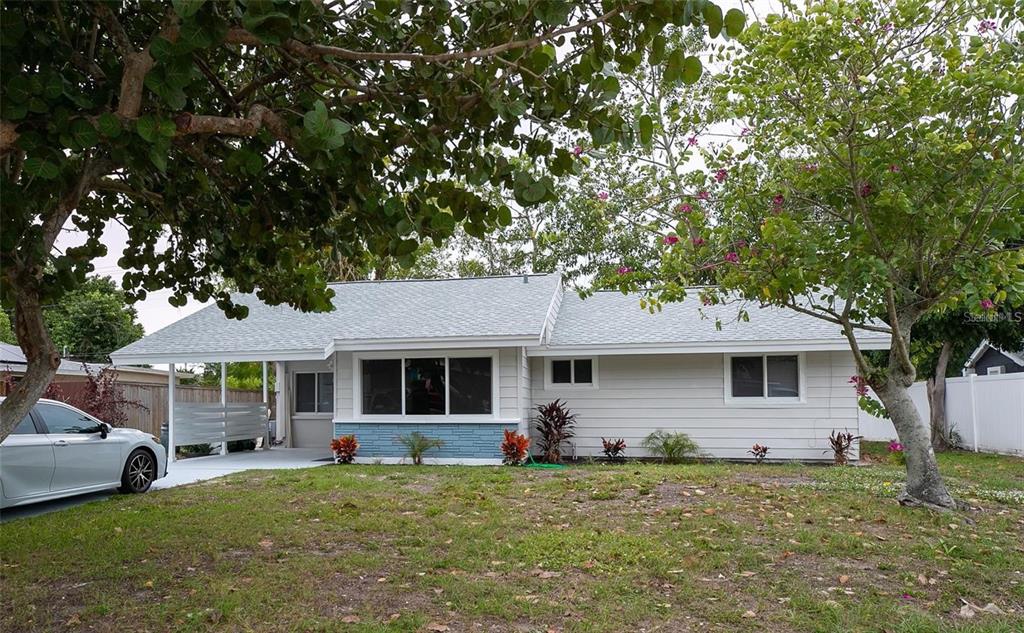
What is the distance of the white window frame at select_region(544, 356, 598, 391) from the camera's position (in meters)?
15.2

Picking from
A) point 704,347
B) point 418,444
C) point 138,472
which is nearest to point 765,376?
point 704,347

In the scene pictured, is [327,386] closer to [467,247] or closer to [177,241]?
[177,241]

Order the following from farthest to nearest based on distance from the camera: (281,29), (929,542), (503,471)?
1. (503,471)
2. (929,542)
3. (281,29)

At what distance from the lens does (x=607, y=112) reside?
446cm

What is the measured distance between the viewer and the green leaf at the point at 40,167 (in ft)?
12.9

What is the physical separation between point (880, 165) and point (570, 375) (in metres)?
8.79

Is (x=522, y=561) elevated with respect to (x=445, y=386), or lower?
lower

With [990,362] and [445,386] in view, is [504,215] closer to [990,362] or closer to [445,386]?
[445,386]

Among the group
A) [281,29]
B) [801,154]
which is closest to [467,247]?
[801,154]

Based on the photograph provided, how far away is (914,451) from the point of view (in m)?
8.52

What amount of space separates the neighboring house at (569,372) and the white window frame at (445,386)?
0.07 ft

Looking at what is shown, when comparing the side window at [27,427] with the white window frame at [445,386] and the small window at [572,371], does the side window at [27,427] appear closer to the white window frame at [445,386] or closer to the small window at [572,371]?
the white window frame at [445,386]

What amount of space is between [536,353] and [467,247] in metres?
15.7

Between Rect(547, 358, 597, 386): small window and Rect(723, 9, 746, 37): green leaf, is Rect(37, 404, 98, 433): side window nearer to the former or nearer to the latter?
Rect(547, 358, 597, 386): small window
